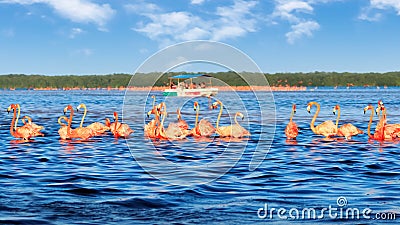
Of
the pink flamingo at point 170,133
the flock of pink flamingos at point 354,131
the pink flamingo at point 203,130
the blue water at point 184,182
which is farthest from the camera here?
the pink flamingo at point 203,130

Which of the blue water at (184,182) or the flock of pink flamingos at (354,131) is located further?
the flock of pink flamingos at (354,131)

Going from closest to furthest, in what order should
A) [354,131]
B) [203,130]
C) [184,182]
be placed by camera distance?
1. [184,182]
2. [354,131]
3. [203,130]

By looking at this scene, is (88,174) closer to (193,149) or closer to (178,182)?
(178,182)

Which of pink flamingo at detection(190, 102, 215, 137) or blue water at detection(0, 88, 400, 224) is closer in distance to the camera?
blue water at detection(0, 88, 400, 224)

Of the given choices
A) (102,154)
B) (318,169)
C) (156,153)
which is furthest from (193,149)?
(318,169)

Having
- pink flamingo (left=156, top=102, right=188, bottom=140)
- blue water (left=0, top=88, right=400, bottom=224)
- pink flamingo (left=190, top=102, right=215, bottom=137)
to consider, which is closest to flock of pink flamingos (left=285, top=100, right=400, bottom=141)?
blue water (left=0, top=88, right=400, bottom=224)

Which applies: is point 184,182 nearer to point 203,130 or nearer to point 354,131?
point 203,130

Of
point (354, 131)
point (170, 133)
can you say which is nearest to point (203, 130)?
point (170, 133)

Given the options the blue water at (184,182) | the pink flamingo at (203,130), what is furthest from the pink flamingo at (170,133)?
the blue water at (184,182)

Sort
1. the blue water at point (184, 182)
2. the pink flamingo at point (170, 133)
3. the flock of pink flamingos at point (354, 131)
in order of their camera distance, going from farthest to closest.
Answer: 1. the pink flamingo at point (170, 133)
2. the flock of pink flamingos at point (354, 131)
3. the blue water at point (184, 182)

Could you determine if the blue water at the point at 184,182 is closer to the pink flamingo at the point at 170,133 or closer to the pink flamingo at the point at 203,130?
the pink flamingo at the point at 170,133

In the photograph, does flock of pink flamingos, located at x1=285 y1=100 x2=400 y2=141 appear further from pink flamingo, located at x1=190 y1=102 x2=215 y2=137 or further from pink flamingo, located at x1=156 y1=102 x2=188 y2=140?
pink flamingo, located at x1=156 y1=102 x2=188 y2=140

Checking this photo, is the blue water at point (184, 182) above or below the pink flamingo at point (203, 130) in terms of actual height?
below

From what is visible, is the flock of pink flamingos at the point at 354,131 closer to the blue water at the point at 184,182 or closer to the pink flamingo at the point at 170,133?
the blue water at the point at 184,182
